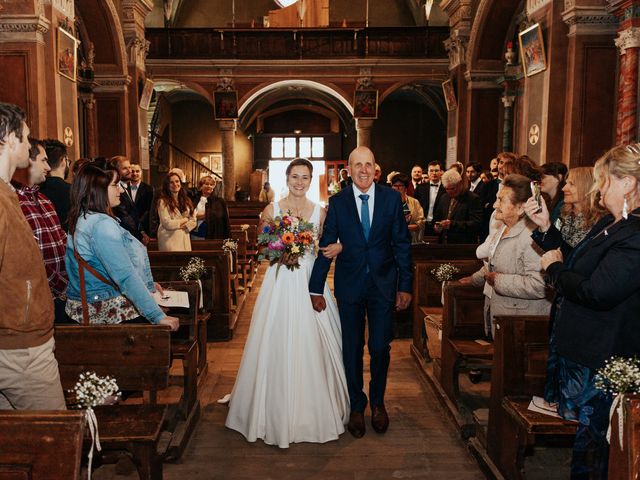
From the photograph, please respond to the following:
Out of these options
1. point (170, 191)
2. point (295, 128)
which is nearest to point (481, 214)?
point (170, 191)

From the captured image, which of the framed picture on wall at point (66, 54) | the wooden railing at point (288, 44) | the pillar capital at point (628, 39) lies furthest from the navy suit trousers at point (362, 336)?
the wooden railing at point (288, 44)

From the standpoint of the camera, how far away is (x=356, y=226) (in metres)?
3.69

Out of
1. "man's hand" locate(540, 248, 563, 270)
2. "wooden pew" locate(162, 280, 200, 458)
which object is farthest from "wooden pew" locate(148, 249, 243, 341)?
"man's hand" locate(540, 248, 563, 270)

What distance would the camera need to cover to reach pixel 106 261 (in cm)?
296

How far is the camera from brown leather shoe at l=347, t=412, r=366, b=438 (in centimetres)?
375

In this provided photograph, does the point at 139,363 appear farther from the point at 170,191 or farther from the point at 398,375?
the point at 170,191

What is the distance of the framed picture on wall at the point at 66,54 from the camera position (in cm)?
838

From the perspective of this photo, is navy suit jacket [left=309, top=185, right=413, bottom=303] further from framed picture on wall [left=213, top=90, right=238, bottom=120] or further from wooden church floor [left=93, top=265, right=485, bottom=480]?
framed picture on wall [left=213, top=90, right=238, bottom=120]

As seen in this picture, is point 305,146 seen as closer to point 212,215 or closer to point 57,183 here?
point 212,215

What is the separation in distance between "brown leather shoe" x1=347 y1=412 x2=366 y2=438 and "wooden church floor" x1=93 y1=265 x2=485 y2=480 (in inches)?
1.6

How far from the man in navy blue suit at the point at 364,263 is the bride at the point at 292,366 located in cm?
11

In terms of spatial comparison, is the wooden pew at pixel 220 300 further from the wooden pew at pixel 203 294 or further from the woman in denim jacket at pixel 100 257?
the woman in denim jacket at pixel 100 257

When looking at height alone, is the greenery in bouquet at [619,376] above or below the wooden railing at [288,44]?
below

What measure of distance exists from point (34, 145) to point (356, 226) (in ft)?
6.47
